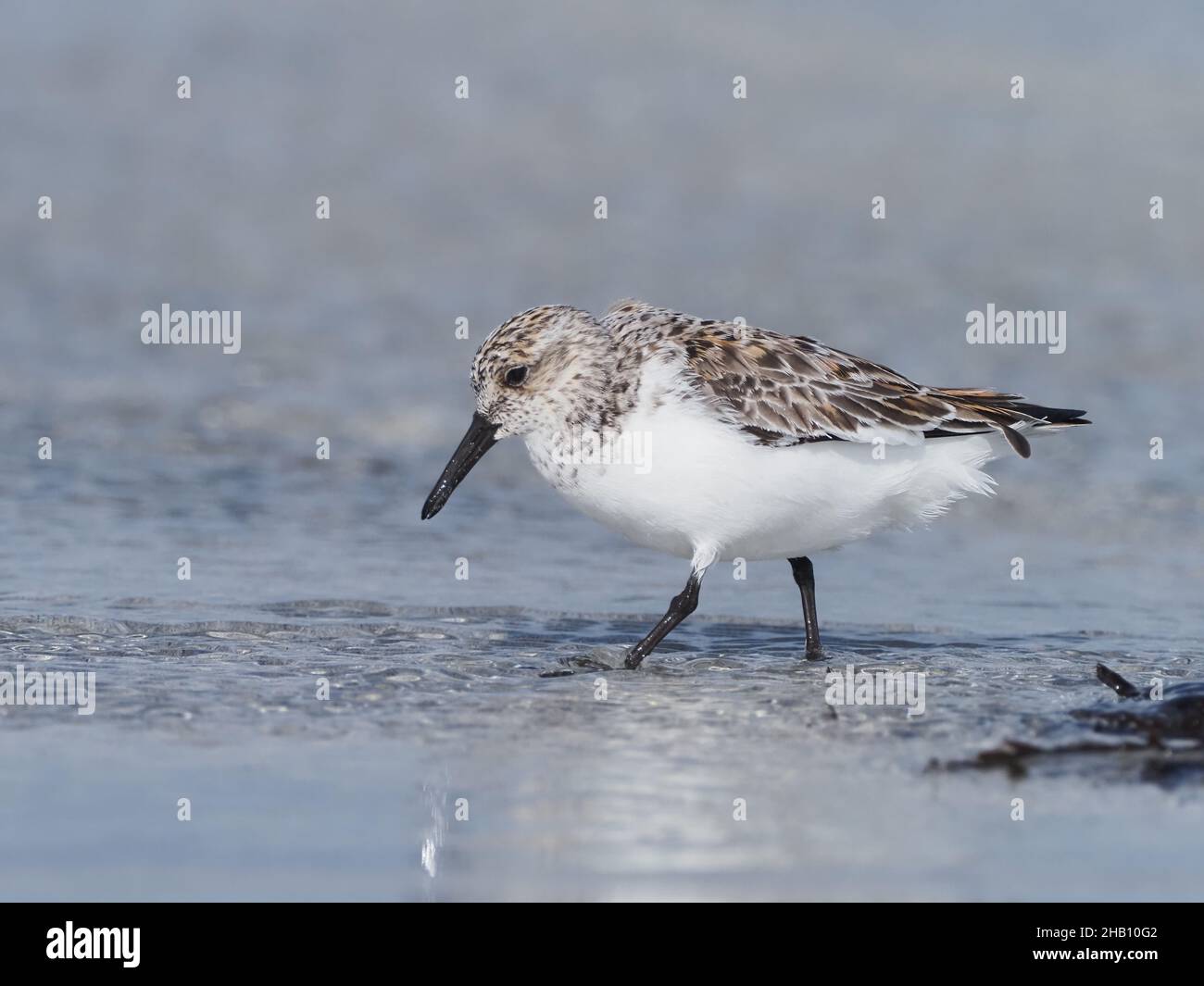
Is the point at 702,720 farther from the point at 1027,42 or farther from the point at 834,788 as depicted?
the point at 1027,42

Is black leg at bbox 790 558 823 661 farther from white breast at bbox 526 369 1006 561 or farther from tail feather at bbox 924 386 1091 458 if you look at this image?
tail feather at bbox 924 386 1091 458

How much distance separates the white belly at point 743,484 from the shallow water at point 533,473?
700mm

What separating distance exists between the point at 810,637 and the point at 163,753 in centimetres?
369

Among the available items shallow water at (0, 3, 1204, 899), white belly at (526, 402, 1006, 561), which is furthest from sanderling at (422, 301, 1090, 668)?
shallow water at (0, 3, 1204, 899)

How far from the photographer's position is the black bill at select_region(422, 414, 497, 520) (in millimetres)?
9133

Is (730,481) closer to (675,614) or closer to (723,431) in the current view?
(723,431)

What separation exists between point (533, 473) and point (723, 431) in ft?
16.3

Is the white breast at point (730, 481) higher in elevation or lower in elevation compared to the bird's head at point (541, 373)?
lower

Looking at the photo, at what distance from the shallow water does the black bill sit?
71 cm

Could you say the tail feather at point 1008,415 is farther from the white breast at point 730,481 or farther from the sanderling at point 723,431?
the white breast at point 730,481

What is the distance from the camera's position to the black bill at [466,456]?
360 inches

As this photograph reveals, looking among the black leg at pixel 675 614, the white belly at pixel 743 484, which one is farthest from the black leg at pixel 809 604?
the black leg at pixel 675 614
